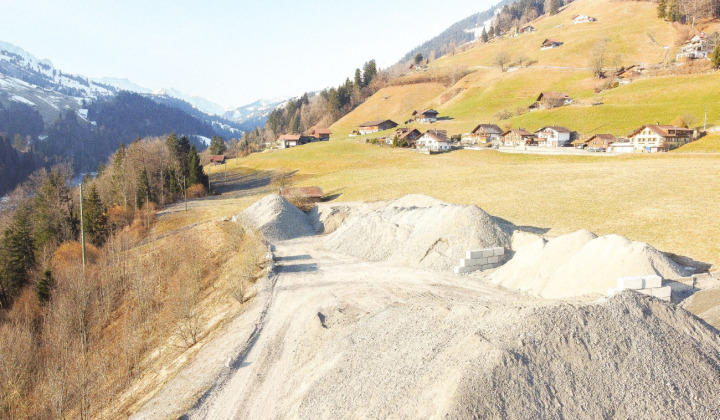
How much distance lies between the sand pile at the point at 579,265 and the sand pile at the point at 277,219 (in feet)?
70.2

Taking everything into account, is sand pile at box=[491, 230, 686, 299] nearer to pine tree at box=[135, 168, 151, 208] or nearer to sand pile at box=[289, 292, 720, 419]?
sand pile at box=[289, 292, 720, 419]

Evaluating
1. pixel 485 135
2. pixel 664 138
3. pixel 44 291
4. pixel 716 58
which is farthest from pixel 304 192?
pixel 716 58

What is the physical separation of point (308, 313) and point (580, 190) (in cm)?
3339

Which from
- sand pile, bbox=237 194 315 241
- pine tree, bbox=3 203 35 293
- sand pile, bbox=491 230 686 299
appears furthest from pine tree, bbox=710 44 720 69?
pine tree, bbox=3 203 35 293

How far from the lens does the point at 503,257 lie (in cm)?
2467

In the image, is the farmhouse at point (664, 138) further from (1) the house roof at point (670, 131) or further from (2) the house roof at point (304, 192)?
(2) the house roof at point (304, 192)

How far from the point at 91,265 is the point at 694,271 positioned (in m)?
50.3

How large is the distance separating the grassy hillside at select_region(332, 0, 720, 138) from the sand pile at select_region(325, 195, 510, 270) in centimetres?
7207

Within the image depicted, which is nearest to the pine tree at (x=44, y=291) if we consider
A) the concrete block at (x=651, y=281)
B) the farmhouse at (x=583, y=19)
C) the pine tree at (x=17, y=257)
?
the pine tree at (x=17, y=257)

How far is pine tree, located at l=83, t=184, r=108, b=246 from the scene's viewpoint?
5412 centimetres

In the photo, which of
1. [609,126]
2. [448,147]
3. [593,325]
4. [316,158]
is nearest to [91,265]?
[593,325]

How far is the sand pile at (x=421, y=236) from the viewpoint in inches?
1014

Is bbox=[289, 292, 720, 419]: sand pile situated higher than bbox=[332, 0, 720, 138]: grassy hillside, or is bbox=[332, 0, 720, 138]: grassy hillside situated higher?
bbox=[332, 0, 720, 138]: grassy hillside

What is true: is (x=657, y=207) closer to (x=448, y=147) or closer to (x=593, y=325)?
(x=593, y=325)
